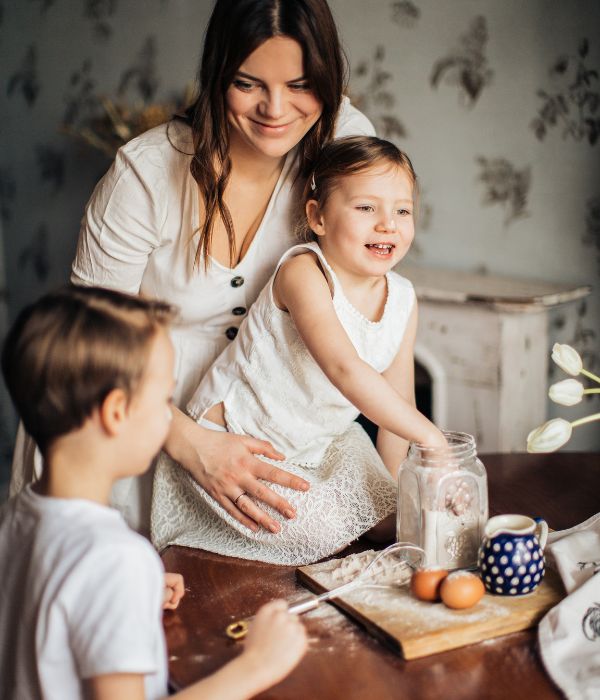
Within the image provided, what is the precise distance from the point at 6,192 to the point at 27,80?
490 millimetres

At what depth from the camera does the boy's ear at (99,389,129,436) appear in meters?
0.90

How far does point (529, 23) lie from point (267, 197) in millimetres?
1266

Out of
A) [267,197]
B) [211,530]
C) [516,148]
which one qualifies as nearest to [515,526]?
[211,530]

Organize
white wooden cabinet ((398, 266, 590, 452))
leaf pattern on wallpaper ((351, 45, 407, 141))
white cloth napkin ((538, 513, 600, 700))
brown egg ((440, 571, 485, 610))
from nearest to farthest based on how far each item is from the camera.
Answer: white cloth napkin ((538, 513, 600, 700)) → brown egg ((440, 571, 485, 610)) → white wooden cabinet ((398, 266, 590, 452)) → leaf pattern on wallpaper ((351, 45, 407, 141))

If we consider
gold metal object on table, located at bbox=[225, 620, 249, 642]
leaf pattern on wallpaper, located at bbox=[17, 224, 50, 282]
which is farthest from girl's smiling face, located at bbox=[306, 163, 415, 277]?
leaf pattern on wallpaper, located at bbox=[17, 224, 50, 282]

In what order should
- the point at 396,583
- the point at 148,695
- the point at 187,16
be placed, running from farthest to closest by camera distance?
the point at 187,16
the point at 396,583
the point at 148,695

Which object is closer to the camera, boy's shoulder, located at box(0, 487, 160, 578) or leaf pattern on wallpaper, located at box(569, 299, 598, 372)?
Result: boy's shoulder, located at box(0, 487, 160, 578)

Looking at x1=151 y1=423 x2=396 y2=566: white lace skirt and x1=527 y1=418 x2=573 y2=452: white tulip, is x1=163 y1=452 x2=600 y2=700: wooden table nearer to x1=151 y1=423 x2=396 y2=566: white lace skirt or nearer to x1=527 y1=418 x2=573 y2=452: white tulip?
x1=151 y1=423 x2=396 y2=566: white lace skirt

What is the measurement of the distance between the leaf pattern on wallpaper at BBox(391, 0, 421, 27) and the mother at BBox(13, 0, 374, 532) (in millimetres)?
1161

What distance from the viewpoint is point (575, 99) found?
2506mm

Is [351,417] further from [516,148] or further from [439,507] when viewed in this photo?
[516,148]

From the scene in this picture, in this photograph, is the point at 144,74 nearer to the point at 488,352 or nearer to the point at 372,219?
the point at 488,352

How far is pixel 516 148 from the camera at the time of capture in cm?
261

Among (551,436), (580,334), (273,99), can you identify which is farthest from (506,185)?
(551,436)
